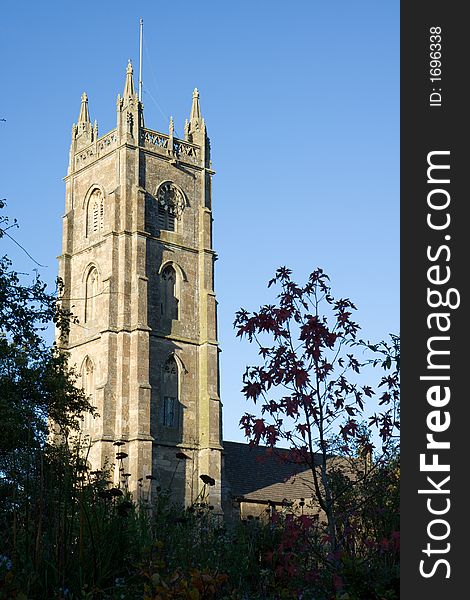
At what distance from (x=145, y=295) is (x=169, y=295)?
2.75 metres

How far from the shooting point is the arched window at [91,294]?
52.4 meters

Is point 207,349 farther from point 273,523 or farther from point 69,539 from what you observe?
point 69,539

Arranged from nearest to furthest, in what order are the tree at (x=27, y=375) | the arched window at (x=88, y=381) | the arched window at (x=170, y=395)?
the tree at (x=27, y=375)
the arched window at (x=88, y=381)
the arched window at (x=170, y=395)

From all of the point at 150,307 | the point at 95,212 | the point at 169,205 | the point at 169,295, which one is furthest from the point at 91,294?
the point at 169,205

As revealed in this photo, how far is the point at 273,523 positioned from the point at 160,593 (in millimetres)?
7163

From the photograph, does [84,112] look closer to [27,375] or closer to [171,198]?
[171,198]

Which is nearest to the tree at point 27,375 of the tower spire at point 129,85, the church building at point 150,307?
the church building at point 150,307

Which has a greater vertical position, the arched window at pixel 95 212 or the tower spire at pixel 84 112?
the tower spire at pixel 84 112

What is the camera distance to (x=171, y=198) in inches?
2162

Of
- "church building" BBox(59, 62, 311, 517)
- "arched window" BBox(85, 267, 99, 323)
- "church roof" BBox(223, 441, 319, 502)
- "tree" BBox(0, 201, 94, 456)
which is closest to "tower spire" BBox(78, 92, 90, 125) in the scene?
"church building" BBox(59, 62, 311, 517)

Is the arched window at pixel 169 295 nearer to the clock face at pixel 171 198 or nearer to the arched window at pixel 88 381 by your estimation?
the clock face at pixel 171 198

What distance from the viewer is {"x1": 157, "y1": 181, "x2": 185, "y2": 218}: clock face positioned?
5428cm

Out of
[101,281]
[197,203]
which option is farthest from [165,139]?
[101,281]

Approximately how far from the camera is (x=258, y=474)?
57.3 m
